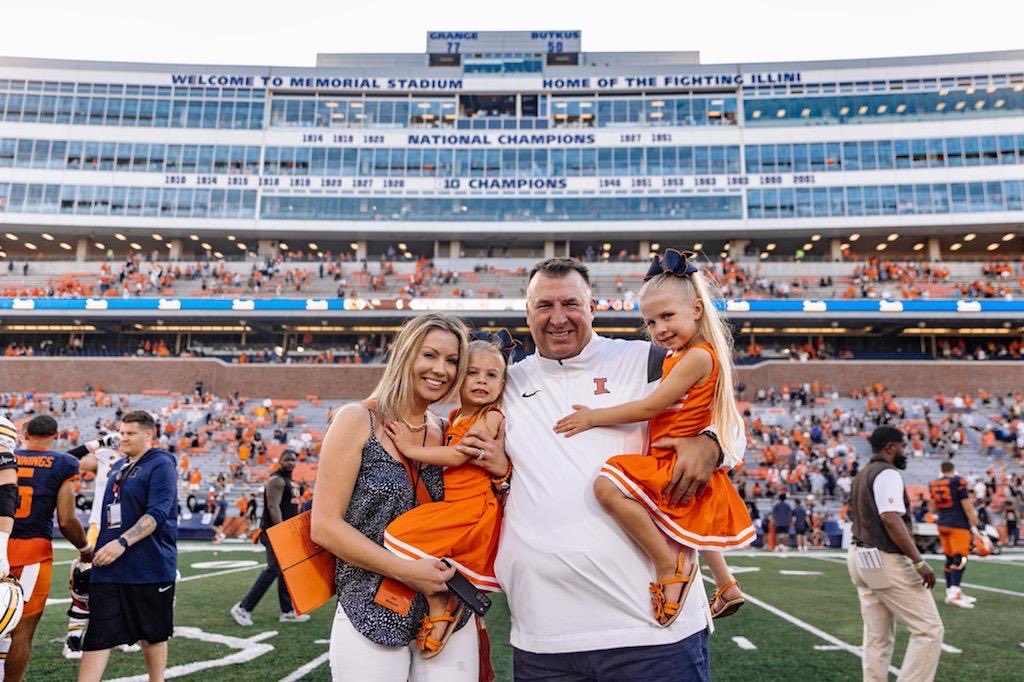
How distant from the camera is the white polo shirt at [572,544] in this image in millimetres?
2277

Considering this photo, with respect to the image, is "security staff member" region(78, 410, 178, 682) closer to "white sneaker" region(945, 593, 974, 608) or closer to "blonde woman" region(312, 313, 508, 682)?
"blonde woman" region(312, 313, 508, 682)

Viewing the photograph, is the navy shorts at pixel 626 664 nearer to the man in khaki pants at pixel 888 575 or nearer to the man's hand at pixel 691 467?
the man's hand at pixel 691 467

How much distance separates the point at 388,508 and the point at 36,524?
12.2 ft

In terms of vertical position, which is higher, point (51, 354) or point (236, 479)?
point (51, 354)

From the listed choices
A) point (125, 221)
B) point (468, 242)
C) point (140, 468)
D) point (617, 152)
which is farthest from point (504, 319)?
point (140, 468)

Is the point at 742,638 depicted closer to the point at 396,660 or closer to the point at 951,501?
the point at 951,501

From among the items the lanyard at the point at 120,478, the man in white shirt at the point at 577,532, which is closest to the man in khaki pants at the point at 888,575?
the man in white shirt at the point at 577,532

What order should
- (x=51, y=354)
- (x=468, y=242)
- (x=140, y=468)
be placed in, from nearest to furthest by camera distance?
(x=140, y=468), (x=51, y=354), (x=468, y=242)

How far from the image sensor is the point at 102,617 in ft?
13.8

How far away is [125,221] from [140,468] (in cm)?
4804

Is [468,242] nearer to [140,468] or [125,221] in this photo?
[125,221]

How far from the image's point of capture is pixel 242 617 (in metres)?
7.34

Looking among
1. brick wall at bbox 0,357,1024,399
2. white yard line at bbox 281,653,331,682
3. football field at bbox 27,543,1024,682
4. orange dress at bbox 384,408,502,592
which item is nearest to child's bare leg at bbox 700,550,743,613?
orange dress at bbox 384,408,502,592

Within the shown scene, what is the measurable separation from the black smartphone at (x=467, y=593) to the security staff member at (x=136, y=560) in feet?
9.97
